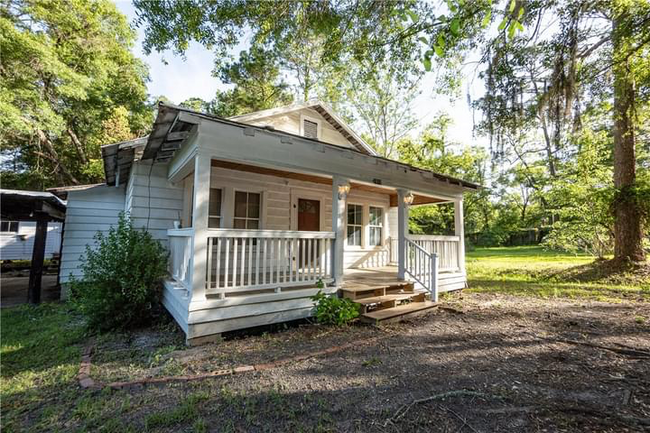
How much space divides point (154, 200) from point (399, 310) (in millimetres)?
5370

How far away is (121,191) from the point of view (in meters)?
7.54

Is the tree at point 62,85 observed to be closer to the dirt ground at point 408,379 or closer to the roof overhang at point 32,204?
the roof overhang at point 32,204

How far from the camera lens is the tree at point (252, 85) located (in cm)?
1628

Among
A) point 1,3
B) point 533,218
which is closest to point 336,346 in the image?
point 1,3

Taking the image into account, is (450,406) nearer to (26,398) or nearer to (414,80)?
(26,398)

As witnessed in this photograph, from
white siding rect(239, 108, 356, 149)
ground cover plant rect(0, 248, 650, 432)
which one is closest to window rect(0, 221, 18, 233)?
ground cover plant rect(0, 248, 650, 432)

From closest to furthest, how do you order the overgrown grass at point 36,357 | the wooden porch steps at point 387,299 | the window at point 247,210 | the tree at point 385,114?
Result: the overgrown grass at point 36,357 < the wooden porch steps at point 387,299 < the window at point 247,210 < the tree at point 385,114

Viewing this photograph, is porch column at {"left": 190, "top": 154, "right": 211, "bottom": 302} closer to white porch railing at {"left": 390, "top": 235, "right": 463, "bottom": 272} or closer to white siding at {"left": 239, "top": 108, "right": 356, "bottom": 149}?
white siding at {"left": 239, "top": 108, "right": 356, "bottom": 149}

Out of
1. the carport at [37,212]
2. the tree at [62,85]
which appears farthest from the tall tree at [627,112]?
the tree at [62,85]

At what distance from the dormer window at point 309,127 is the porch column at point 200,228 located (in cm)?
454

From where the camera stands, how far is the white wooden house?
4.02 m

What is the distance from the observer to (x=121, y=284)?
446cm

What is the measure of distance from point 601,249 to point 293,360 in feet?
40.1

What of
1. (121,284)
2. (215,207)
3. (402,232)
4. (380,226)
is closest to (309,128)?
(215,207)
